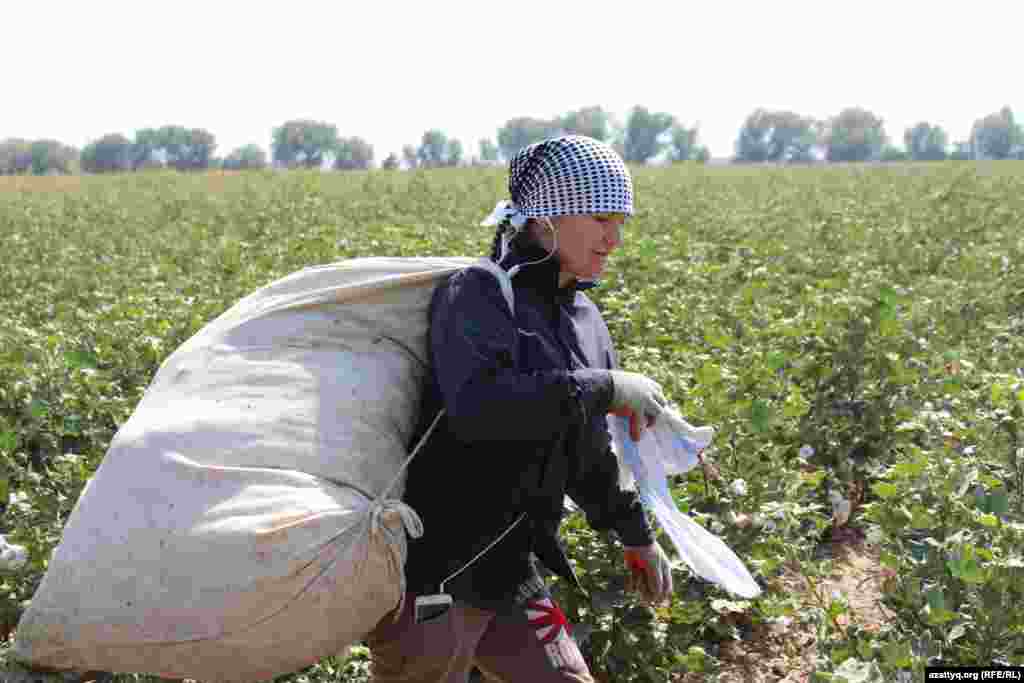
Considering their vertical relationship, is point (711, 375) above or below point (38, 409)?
above

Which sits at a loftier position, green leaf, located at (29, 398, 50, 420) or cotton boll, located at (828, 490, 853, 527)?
green leaf, located at (29, 398, 50, 420)

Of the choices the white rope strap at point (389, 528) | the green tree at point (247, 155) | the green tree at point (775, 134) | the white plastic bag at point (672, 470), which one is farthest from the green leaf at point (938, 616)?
the green tree at point (775, 134)

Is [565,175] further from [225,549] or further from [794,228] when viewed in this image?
[794,228]

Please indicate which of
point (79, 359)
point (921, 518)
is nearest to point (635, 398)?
point (921, 518)

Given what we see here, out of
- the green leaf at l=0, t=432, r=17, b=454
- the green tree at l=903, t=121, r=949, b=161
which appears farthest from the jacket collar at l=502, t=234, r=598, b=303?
the green tree at l=903, t=121, r=949, b=161

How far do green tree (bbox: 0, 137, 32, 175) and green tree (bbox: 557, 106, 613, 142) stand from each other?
154ft

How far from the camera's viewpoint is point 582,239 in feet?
6.58

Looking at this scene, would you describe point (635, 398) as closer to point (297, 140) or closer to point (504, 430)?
point (504, 430)

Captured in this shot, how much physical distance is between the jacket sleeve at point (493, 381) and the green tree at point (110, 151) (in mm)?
91490

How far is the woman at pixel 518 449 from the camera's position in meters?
1.88

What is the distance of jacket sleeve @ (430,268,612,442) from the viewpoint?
1.76m

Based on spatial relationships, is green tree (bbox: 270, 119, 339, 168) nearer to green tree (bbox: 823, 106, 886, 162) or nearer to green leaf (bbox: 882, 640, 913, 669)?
green tree (bbox: 823, 106, 886, 162)

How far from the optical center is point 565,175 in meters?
1.95

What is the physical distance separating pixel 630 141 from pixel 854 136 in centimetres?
2277
